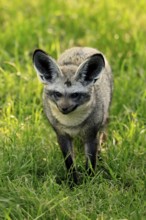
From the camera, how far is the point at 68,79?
17.2 feet

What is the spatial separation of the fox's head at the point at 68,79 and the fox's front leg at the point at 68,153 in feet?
1.22

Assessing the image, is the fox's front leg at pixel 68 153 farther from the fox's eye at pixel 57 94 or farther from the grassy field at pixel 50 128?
the fox's eye at pixel 57 94

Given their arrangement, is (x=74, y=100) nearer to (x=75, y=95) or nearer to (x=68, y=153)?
(x=75, y=95)

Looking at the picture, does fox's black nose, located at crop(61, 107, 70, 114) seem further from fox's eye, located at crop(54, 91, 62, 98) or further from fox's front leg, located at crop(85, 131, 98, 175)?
fox's front leg, located at crop(85, 131, 98, 175)

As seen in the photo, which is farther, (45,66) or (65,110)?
(45,66)

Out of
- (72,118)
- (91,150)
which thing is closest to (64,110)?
(72,118)

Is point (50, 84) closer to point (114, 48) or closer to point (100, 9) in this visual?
point (114, 48)

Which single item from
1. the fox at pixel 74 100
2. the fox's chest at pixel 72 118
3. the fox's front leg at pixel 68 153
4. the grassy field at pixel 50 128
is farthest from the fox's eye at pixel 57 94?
the grassy field at pixel 50 128

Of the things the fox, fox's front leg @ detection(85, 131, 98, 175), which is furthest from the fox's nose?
fox's front leg @ detection(85, 131, 98, 175)

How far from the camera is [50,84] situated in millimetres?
5293

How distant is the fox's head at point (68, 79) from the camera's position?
5156 mm

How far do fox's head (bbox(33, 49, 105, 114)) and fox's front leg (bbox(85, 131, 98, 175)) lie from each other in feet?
1.17

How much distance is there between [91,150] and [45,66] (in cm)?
80

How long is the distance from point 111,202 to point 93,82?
1.01 meters
